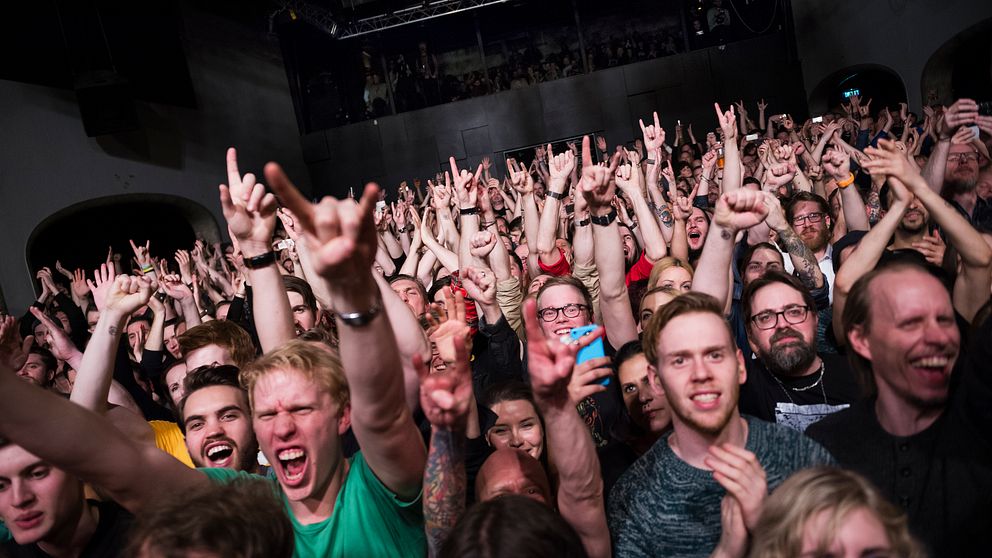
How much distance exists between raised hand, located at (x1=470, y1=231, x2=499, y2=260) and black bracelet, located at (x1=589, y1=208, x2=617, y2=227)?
558mm

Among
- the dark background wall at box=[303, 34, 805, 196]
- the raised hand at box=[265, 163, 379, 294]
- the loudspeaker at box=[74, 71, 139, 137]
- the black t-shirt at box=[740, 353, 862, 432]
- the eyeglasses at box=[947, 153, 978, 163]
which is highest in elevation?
the loudspeaker at box=[74, 71, 139, 137]

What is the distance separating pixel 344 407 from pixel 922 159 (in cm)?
459

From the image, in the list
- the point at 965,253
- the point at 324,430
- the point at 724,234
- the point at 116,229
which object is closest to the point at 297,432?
the point at 324,430

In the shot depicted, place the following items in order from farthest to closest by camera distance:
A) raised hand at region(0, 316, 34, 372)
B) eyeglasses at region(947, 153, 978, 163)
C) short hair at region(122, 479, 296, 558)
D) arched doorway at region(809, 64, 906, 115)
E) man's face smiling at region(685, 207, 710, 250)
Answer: arched doorway at region(809, 64, 906, 115), man's face smiling at region(685, 207, 710, 250), eyeglasses at region(947, 153, 978, 163), raised hand at region(0, 316, 34, 372), short hair at region(122, 479, 296, 558)

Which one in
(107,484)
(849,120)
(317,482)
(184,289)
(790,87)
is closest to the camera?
(107,484)

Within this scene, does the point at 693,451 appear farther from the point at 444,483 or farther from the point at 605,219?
the point at 605,219

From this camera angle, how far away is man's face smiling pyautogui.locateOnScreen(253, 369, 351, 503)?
1493 millimetres

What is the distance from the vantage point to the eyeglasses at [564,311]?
8.72 ft

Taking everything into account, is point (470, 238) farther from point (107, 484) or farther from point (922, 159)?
point (922, 159)

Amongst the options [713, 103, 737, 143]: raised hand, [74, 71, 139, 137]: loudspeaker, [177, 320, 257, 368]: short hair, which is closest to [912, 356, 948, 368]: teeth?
[177, 320, 257, 368]: short hair

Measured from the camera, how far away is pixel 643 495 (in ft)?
5.10

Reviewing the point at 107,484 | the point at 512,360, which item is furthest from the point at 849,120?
the point at 107,484

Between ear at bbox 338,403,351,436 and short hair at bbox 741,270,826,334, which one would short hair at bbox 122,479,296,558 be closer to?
ear at bbox 338,403,351,436

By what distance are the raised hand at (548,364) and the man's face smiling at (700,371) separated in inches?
12.5
